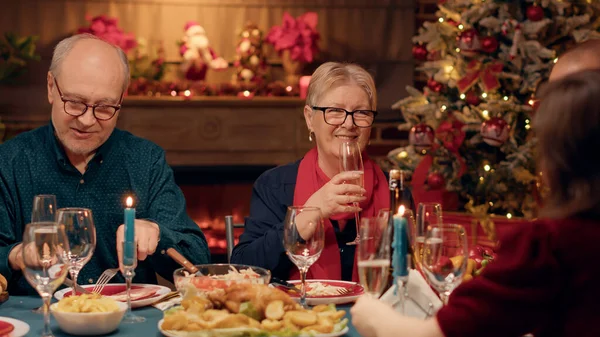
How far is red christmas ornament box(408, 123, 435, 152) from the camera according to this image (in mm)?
4738

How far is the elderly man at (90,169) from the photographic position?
248 cm

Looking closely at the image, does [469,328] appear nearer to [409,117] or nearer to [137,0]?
[409,117]

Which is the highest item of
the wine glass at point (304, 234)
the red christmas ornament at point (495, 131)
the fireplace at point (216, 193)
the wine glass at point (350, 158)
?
the red christmas ornament at point (495, 131)

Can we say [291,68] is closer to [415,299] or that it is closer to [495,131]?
[495,131]

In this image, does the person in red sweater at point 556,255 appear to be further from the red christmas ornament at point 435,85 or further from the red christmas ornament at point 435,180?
the red christmas ornament at point 435,85

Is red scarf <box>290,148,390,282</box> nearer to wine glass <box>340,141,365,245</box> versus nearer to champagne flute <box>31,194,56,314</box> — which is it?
wine glass <box>340,141,365,245</box>

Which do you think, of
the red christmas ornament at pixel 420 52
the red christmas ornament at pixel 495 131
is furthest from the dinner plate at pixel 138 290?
the red christmas ornament at pixel 420 52

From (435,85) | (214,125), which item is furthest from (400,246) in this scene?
(214,125)

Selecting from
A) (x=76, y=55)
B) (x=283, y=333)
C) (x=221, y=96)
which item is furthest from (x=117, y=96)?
(x=221, y=96)

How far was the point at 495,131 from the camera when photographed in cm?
443

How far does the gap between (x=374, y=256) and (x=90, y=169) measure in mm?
1284

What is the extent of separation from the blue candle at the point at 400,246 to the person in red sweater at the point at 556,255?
0.85 ft

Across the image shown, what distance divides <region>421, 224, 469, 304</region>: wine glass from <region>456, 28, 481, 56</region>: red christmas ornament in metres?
3.18

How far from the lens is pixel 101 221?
8.34 feet
